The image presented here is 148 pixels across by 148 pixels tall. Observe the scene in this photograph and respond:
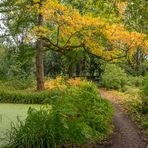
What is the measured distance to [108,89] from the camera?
23.3 m

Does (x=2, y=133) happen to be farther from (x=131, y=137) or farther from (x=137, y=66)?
(x=137, y=66)

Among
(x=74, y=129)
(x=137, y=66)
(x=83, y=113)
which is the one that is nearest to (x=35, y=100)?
(x=83, y=113)

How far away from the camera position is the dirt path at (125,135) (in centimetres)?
906

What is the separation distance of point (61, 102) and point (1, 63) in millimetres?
15659

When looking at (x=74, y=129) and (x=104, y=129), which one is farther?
(x=104, y=129)

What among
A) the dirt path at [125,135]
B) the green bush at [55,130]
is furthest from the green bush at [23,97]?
the green bush at [55,130]

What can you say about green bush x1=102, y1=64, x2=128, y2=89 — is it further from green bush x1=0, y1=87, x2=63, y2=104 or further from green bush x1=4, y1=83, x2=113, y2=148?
green bush x1=4, y1=83, x2=113, y2=148

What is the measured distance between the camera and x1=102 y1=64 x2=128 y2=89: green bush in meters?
23.3

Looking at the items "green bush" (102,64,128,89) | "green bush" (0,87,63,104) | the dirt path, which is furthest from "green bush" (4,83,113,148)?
"green bush" (102,64,128,89)

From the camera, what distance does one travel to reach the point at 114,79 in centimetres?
2350

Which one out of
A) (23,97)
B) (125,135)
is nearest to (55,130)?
(125,135)

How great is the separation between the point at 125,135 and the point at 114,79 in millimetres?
13542

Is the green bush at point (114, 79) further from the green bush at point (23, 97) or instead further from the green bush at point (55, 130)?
the green bush at point (55, 130)

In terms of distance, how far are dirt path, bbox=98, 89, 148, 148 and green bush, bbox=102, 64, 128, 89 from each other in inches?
414
